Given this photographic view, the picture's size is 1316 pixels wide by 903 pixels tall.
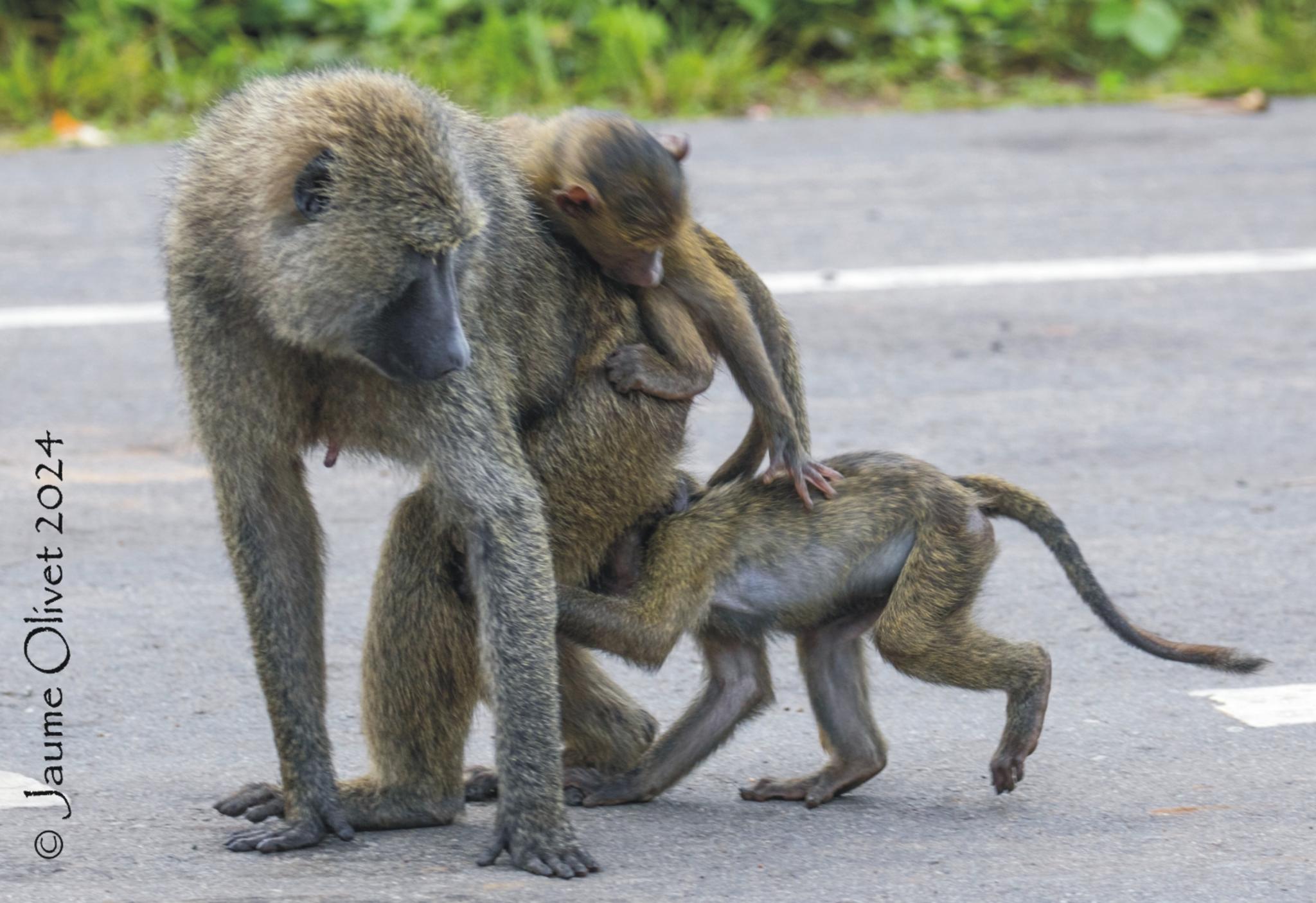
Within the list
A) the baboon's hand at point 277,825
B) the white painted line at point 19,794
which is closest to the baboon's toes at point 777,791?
the baboon's hand at point 277,825

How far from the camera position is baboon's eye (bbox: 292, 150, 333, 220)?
12.1 ft

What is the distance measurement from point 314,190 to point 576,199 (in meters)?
0.74

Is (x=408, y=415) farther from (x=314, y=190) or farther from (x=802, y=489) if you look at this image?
(x=802, y=489)

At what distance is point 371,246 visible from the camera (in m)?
3.70

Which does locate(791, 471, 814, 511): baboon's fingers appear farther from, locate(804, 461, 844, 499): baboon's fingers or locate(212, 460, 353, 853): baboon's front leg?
locate(212, 460, 353, 853): baboon's front leg

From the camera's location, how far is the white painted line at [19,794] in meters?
4.32

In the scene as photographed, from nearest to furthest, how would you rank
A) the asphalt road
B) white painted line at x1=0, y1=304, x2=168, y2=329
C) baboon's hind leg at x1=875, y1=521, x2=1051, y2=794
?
the asphalt road
baboon's hind leg at x1=875, y1=521, x2=1051, y2=794
white painted line at x1=0, y1=304, x2=168, y2=329

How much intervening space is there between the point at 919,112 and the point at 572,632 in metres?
8.10

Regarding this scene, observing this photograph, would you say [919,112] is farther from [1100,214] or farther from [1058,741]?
[1058,741]

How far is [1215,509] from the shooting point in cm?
638

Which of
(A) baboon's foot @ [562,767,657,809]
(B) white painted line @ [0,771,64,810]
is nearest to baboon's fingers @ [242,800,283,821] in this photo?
(B) white painted line @ [0,771,64,810]

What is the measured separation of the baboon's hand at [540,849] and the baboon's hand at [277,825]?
1.23ft

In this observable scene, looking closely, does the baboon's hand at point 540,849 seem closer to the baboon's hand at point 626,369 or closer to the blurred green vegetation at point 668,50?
the baboon's hand at point 626,369

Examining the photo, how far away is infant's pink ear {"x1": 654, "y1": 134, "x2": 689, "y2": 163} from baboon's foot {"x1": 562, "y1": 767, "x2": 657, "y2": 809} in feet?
4.80
